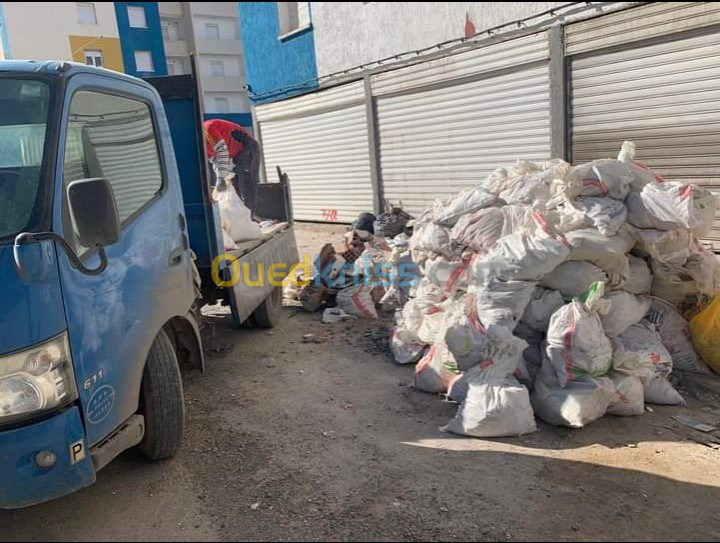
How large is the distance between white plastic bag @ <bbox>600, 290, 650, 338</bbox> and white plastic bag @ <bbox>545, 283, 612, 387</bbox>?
160mm

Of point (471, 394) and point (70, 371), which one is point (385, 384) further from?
point (70, 371)

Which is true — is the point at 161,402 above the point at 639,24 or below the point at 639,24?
below

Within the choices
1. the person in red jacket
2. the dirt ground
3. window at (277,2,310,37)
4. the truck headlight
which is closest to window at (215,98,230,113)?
window at (277,2,310,37)

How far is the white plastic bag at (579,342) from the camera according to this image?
3.42m

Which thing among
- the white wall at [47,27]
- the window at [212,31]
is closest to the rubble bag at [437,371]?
the white wall at [47,27]

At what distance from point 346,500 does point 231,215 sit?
3.19 meters

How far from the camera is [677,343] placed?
163 inches

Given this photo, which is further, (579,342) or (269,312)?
(269,312)

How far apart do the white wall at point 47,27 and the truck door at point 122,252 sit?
776 mm

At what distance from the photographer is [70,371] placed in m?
2.17

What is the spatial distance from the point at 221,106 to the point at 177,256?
42.5 m

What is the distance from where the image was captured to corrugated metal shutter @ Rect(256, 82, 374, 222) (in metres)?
12.1

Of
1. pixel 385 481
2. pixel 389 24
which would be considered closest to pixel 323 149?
pixel 389 24

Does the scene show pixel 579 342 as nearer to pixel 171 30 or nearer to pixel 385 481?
pixel 385 481
